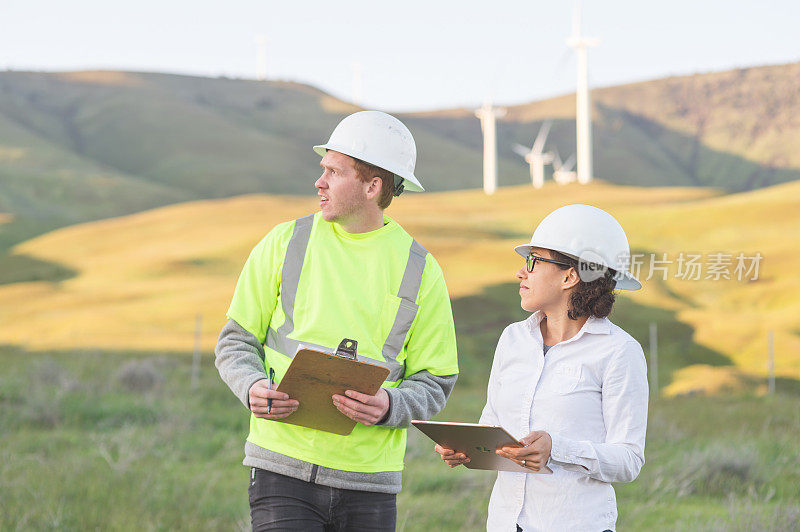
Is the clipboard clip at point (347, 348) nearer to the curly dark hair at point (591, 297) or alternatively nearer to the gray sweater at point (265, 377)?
the gray sweater at point (265, 377)

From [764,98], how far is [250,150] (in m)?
118

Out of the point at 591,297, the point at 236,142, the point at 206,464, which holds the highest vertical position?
the point at 591,297

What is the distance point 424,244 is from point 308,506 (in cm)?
3697

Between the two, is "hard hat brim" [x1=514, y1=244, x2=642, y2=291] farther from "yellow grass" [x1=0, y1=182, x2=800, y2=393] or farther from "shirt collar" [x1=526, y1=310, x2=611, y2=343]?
"yellow grass" [x1=0, y1=182, x2=800, y2=393]

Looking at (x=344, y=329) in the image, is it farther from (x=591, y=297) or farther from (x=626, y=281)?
(x=626, y=281)

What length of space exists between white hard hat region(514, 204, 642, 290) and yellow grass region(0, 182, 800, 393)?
718 inches

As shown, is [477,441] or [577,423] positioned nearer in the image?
[477,441]

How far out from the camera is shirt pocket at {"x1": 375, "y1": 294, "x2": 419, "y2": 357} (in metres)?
3.76

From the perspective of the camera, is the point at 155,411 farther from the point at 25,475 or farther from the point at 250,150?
the point at 250,150

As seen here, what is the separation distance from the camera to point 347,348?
3.40 m

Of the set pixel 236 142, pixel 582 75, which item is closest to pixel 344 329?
pixel 582 75

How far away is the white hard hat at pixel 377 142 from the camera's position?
3828 millimetres

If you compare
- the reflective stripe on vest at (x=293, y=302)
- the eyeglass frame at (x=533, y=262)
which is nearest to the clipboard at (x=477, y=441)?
the reflective stripe on vest at (x=293, y=302)

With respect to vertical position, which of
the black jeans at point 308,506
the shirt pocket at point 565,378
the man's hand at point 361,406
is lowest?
the black jeans at point 308,506
